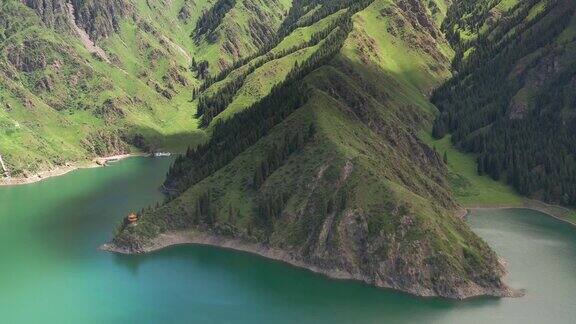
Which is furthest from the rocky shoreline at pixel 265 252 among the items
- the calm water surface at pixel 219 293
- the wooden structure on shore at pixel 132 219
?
the wooden structure on shore at pixel 132 219

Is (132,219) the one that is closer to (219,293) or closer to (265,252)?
(265,252)

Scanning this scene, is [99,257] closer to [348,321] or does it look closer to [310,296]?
[310,296]

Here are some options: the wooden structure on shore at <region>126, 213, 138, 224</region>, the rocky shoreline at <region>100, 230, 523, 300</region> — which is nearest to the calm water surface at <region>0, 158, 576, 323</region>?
the rocky shoreline at <region>100, 230, 523, 300</region>

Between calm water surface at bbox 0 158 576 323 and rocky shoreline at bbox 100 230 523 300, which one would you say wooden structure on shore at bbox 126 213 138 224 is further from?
calm water surface at bbox 0 158 576 323

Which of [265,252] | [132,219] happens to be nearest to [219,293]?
[265,252]

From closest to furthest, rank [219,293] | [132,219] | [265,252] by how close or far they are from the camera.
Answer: [219,293] < [265,252] < [132,219]

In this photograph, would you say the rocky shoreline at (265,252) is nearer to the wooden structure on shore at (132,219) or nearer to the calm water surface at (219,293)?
the calm water surface at (219,293)

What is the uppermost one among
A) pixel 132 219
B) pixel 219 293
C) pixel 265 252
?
pixel 132 219

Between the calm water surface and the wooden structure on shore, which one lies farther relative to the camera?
the wooden structure on shore
